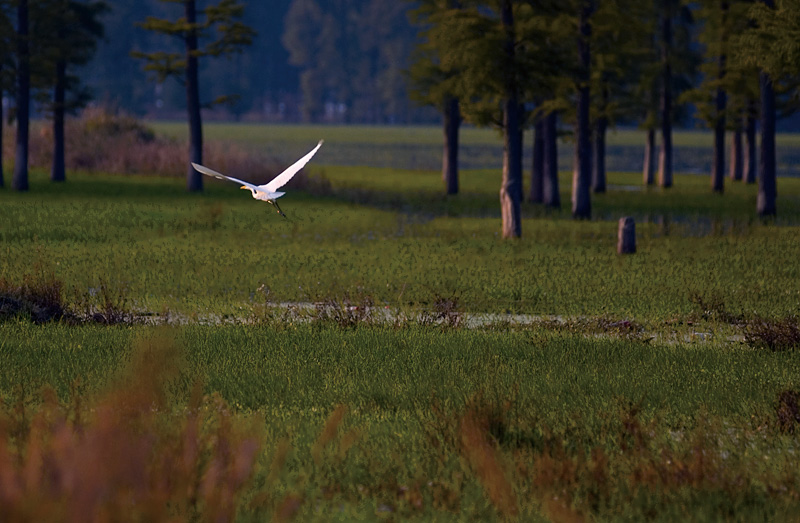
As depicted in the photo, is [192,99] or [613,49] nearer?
[613,49]

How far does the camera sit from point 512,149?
28.1 m

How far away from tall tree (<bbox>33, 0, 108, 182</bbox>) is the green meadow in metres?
16.9

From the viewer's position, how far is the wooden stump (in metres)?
24.4

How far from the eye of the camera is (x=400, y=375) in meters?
11.4

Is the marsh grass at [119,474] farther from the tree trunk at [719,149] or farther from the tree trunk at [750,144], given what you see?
the tree trunk at [719,149]

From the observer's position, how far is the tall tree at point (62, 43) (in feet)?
145

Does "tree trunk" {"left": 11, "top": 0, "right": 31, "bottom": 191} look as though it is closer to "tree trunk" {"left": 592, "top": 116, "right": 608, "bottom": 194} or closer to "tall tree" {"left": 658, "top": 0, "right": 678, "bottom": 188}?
"tree trunk" {"left": 592, "top": 116, "right": 608, "bottom": 194}

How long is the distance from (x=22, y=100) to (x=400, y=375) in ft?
114

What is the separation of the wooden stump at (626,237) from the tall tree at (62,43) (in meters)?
26.4

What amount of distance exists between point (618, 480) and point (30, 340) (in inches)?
311

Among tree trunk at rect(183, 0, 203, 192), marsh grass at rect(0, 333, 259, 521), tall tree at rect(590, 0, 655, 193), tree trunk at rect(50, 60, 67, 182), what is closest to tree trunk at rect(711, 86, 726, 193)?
tall tree at rect(590, 0, 655, 193)

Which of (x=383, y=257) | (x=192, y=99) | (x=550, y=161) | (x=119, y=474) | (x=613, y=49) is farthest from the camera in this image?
(x=192, y=99)

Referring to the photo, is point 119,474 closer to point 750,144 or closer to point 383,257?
point 383,257

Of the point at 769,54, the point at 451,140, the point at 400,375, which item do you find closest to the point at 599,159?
the point at 451,140
